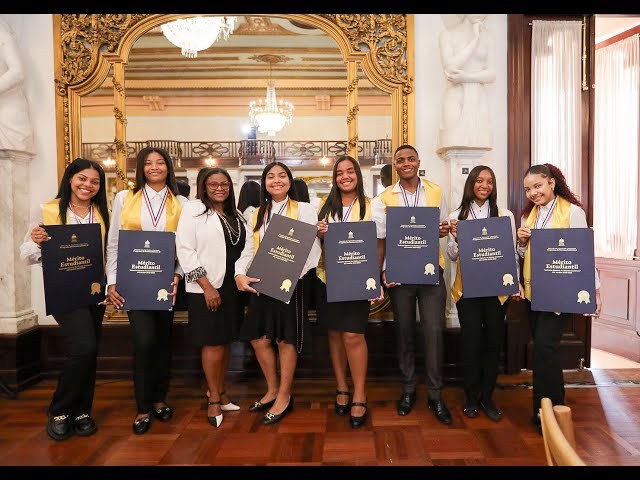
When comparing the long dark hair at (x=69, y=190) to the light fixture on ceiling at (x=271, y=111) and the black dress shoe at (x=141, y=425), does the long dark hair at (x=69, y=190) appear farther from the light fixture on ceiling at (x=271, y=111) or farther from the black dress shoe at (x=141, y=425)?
the light fixture on ceiling at (x=271, y=111)

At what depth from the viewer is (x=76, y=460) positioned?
7.79 feet

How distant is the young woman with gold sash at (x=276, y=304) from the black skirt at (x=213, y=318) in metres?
0.10

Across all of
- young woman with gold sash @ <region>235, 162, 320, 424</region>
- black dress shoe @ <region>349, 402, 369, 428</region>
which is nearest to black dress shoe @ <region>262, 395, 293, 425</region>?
young woman with gold sash @ <region>235, 162, 320, 424</region>

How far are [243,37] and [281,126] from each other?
0.80 meters

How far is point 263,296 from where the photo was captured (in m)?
2.77

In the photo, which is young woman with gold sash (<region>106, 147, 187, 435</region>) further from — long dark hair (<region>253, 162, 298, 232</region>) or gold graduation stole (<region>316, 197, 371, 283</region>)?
gold graduation stole (<region>316, 197, 371, 283</region>)

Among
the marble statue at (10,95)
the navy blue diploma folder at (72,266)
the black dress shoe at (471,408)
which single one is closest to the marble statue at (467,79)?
the black dress shoe at (471,408)

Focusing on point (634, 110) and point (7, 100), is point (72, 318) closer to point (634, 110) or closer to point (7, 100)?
point (7, 100)

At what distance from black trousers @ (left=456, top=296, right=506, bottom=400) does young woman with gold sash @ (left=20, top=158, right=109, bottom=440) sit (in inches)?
88.2

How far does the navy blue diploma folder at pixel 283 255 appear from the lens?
2.58 m

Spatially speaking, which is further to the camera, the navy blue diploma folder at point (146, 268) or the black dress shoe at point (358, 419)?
the black dress shoe at point (358, 419)

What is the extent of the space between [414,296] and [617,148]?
314 cm
